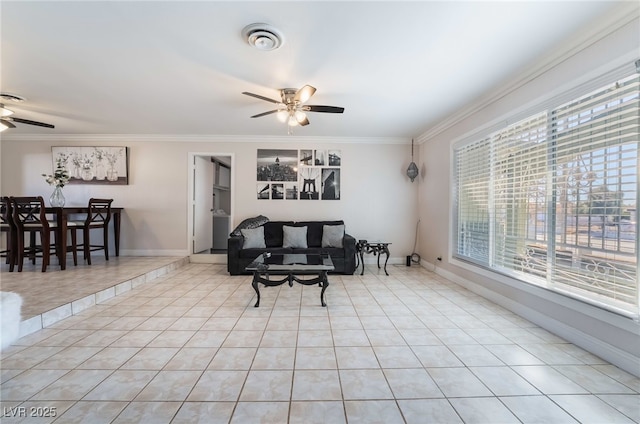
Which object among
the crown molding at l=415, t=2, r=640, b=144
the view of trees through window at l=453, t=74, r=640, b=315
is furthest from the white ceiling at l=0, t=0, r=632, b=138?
the view of trees through window at l=453, t=74, r=640, b=315

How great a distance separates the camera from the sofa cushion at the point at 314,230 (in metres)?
4.72

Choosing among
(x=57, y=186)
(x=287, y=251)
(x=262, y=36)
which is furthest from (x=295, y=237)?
(x=57, y=186)

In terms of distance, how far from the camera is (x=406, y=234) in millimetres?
5117

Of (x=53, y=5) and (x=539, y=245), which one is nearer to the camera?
(x=53, y=5)

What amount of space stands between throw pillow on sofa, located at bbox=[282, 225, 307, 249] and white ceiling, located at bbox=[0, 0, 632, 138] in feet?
6.65

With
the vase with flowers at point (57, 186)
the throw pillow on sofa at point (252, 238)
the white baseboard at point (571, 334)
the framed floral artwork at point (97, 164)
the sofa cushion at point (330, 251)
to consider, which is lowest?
the white baseboard at point (571, 334)

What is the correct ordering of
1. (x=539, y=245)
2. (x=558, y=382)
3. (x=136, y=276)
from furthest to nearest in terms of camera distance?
(x=136, y=276) → (x=539, y=245) → (x=558, y=382)

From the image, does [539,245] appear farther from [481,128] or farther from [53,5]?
[53,5]

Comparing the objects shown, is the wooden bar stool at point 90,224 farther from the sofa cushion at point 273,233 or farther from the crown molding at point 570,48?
the crown molding at point 570,48

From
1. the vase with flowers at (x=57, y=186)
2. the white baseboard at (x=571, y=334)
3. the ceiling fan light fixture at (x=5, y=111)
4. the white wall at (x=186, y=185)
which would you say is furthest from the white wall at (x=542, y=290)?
the ceiling fan light fixture at (x=5, y=111)

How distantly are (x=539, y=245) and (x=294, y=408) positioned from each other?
2528mm

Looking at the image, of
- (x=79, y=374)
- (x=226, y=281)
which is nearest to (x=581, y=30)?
(x=79, y=374)

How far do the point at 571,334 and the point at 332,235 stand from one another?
312 cm

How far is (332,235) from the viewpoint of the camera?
4.55 meters
